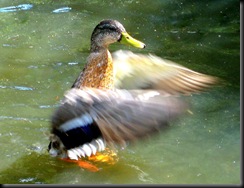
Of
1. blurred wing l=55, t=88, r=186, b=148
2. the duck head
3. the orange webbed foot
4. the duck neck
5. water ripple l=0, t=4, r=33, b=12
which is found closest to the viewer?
blurred wing l=55, t=88, r=186, b=148

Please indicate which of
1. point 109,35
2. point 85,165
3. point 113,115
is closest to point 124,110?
point 113,115

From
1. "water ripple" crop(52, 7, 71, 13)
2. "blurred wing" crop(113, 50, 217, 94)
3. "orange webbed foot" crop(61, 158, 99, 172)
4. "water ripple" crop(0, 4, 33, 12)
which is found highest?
"blurred wing" crop(113, 50, 217, 94)

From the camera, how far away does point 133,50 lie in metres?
8.17

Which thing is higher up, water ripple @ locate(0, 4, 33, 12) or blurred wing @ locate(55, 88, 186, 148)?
blurred wing @ locate(55, 88, 186, 148)

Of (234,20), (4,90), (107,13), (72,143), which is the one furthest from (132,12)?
(72,143)

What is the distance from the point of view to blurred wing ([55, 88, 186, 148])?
4.47 metres

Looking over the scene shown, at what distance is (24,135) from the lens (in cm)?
625

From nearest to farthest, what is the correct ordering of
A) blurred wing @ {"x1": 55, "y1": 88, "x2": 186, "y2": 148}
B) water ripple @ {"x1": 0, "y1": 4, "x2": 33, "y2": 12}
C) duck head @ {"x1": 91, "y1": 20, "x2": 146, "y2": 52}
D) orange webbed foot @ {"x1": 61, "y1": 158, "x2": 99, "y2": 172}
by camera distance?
1. blurred wing @ {"x1": 55, "y1": 88, "x2": 186, "y2": 148}
2. orange webbed foot @ {"x1": 61, "y1": 158, "x2": 99, "y2": 172}
3. duck head @ {"x1": 91, "y1": 20, "x2": 146, "y2": 52}
4. water ripple @ {"x1": 0, "y1": 4, "x2": 33, "y2": 12}

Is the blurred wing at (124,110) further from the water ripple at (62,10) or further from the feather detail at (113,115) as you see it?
the water ripple at (62,10)

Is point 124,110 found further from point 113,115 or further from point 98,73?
point 98,73

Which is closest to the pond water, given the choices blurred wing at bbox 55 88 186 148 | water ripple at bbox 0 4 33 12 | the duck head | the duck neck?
water ripple at bbox 0 4 33 12

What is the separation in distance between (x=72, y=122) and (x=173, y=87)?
1.12 m

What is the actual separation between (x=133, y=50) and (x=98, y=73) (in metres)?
2.07

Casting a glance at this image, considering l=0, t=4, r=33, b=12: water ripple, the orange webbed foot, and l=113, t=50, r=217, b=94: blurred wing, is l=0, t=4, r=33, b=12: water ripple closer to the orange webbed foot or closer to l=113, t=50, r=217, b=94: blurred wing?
l=113, t=50, r=217, b=94: blurred wing
